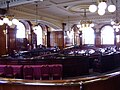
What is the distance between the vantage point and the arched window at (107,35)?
2228 cm

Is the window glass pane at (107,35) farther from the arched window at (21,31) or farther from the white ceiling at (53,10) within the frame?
the arched window at (21,31)

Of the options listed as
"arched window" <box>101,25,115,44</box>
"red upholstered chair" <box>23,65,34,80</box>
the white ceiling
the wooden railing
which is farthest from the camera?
"arched window" <box>101,25,115,44</box>

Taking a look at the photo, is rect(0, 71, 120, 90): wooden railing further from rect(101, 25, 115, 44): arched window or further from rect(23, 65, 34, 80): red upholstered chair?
rect(101, 25, 115, 44): arched window

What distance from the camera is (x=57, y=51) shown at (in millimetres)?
14328

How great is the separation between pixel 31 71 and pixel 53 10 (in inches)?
348

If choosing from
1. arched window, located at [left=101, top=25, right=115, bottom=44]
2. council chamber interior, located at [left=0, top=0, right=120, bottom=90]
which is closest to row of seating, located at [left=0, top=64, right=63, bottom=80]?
council chamber interior, located at [left=0, top=0, right=120, bottom=90]

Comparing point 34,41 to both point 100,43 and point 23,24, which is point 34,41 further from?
point 100,43

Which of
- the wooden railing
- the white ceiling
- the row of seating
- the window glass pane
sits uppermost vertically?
the white ceiling

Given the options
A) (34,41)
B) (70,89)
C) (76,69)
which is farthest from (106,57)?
(34,41)

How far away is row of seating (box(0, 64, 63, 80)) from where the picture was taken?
761cm

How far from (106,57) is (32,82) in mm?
7998

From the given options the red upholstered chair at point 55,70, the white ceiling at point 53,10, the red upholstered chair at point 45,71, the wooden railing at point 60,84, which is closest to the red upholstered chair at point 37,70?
the red upholstered chair at point 45,71

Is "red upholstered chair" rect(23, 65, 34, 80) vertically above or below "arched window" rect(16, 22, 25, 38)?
below

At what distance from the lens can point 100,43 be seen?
22250 millimetres
